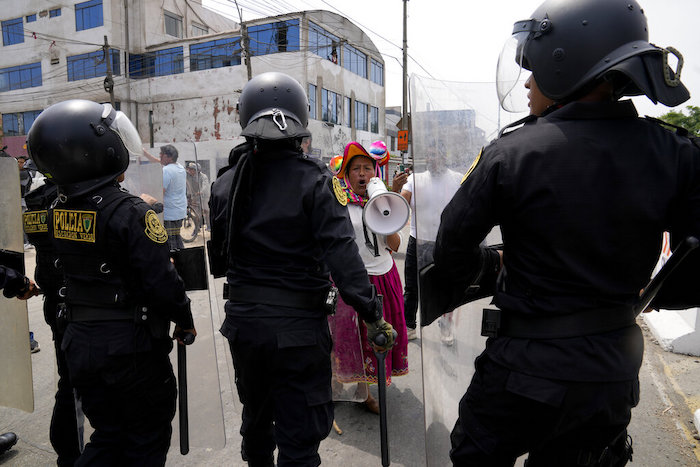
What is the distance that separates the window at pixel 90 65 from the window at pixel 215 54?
16.4ft

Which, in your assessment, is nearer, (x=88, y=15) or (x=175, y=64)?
(x=175, y=64)

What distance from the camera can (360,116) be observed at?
29781 millimetres

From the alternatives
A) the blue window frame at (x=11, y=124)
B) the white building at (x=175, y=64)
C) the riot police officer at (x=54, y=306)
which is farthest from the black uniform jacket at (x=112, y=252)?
the blue window frame at (x=11, y=124)

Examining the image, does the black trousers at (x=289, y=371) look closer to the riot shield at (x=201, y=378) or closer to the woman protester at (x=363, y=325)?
the riot shield at (x=201, y=378)

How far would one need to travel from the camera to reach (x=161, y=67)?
26.2 meters

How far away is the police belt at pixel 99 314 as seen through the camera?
1952mm

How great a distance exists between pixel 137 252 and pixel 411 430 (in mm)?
2059

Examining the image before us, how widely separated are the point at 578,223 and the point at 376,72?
106 feet

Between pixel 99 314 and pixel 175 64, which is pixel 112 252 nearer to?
pixel 99 314

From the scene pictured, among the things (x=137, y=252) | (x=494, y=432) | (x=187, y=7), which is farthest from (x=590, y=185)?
(x=187, y=7)

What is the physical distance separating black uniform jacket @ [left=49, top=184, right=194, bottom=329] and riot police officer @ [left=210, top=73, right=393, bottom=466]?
308 millimetres

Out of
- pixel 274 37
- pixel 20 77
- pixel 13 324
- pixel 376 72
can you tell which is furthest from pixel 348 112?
pixel 13 324

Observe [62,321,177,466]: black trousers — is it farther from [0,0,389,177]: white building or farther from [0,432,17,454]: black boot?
[0,0,389,177]: white building

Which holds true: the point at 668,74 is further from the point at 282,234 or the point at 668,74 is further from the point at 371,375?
the point at 371,375
